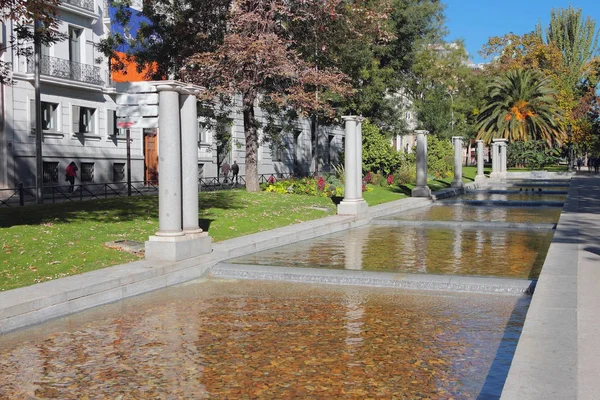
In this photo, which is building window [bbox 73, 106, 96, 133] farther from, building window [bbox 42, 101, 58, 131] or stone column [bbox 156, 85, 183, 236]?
stone column [bbox 156, 85, 183, 236]

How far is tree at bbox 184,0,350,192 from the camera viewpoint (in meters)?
20.5

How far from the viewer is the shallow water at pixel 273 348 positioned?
17.0 ft

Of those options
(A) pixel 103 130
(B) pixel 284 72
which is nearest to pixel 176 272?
(B) pixel 284 72

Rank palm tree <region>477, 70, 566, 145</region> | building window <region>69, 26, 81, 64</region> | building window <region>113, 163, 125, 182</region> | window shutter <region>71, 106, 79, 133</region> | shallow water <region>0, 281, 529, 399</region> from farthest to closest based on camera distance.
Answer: palm tree <region>477, 70, 566, 145</region> < building window <region>113, 163, 125, 182</region> < building window <region>69, 26, 81, 64</region> < window shutter <region>71, 106, 79, 133</region> < shallow water <region>0, 281, 529, 399</region>

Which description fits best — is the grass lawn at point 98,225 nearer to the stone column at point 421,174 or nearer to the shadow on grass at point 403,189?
the stone column at point 421,174

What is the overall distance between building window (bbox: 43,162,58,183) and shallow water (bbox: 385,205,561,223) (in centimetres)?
1794

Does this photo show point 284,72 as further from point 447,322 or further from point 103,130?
point 103,130

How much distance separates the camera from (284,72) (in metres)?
20.6

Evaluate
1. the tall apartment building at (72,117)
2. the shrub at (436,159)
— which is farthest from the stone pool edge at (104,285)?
the shrub at (436,159)

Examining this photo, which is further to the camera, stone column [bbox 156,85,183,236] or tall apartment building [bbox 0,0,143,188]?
tall apartment building [bbox 0,0,143,188]

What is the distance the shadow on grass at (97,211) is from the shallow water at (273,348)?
642cm

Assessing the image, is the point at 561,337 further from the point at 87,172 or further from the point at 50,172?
the point at 87,172

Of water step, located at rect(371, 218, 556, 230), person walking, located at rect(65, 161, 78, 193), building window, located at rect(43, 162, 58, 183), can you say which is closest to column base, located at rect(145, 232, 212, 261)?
water step, located at rect(371, 218, 556, 230)

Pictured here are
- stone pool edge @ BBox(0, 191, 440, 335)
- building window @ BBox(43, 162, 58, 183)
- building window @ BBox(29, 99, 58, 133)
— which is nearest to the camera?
stone pool edge @ BBox(0, 191, 440, 335)
